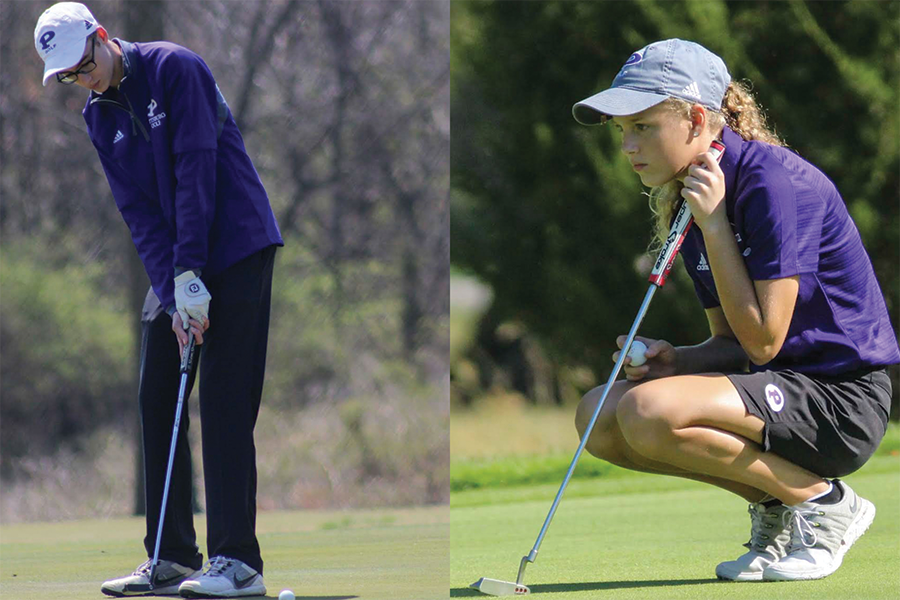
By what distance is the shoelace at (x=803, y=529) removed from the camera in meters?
2.64

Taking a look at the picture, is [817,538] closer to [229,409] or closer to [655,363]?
[655,363]

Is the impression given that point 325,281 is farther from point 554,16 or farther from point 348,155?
point 554,16

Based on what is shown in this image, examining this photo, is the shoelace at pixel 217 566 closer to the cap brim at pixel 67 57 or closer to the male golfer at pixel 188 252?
the male golfer at pixel 188 252

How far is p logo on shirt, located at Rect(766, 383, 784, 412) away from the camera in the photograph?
2.59 meters

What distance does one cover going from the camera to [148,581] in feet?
9.41

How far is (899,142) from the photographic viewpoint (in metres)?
7.88

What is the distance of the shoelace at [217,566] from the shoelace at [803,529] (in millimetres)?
1166

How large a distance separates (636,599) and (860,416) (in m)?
0.63

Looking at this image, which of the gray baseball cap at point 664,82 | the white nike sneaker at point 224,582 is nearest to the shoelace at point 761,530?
the gray baseball cap at point 664,82

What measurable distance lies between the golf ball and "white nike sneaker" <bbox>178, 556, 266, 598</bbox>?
3.05 ft

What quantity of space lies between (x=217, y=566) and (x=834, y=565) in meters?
1.26

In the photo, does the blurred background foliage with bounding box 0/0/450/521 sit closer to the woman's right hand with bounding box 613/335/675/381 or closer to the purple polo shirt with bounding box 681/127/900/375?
the woman's right hand with bounding box 613/335/675/381

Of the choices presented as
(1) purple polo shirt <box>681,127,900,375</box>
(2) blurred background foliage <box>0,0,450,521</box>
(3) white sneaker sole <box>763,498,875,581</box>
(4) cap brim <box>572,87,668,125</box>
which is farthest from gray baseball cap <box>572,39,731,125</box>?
(2) blurred background foliage <box>0,0,450,521</box>

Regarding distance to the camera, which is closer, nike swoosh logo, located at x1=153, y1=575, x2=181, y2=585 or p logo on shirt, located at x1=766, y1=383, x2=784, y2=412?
p logo on shirt, located at x1=766, y1=383, x2=784, y2=412
